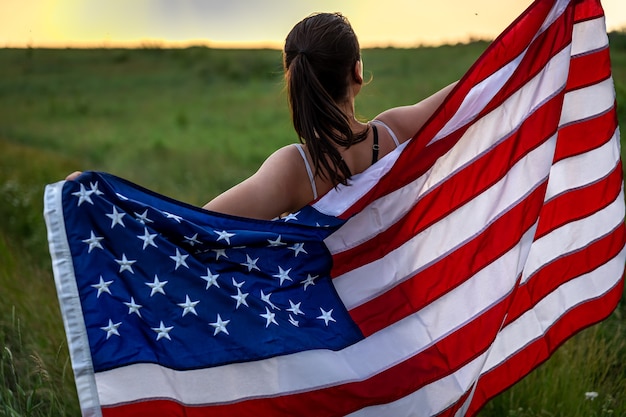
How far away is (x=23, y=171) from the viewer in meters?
14.6

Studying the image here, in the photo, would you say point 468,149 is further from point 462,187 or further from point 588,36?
point 588,36

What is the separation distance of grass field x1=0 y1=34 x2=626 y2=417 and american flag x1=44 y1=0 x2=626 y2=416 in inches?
28.7

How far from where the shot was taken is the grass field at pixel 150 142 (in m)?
4.93

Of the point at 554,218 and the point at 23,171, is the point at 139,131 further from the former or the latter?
the point at 554,218

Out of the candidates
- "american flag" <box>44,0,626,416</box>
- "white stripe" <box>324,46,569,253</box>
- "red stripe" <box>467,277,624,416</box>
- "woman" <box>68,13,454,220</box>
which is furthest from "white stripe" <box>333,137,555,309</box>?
"red stripe" <box>467,277,624,416</box>

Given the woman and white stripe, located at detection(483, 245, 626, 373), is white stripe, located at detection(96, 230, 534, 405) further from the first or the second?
the woman

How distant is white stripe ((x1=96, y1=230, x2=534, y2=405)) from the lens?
3422mm

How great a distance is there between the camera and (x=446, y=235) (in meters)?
4.09

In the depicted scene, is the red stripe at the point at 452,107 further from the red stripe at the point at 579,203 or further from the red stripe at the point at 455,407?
the red stripe at the point at 455,407

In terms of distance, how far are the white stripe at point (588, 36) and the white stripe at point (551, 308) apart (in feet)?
3.51

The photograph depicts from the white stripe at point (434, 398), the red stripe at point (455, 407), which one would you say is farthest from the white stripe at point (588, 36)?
the red stripe at point (455, 407)

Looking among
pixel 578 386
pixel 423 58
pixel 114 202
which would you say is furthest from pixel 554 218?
pixel 423 58

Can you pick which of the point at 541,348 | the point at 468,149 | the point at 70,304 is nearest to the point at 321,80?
the point at 468,149

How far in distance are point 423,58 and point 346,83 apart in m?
35.8
